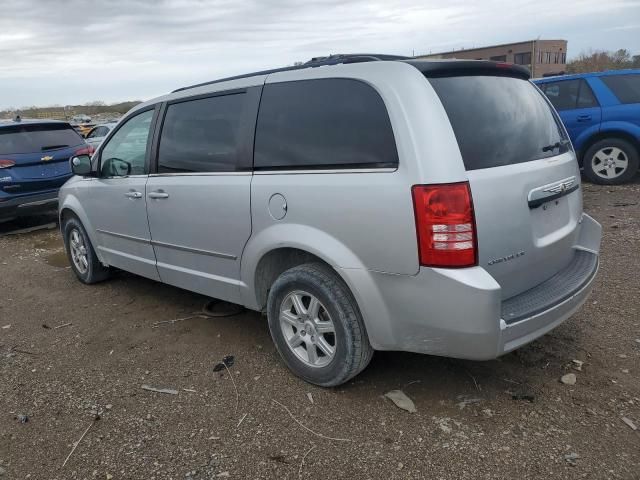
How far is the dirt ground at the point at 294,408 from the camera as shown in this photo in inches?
99.4

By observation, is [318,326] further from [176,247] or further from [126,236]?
[126,236]

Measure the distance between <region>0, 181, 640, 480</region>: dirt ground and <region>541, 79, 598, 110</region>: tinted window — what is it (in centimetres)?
506

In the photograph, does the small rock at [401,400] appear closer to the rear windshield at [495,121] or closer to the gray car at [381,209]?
the gray car at [381,209]

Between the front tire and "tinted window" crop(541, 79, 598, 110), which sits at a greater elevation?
"tinted window" crop(541, 79, 598, 110)

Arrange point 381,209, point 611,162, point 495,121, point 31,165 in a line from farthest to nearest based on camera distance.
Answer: point 611,162, point 31,165, point 495,121, point 381,209

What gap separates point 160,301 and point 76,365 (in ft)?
Answer: 4.00

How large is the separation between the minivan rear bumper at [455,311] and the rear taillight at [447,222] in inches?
2.8

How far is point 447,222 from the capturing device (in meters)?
2.44

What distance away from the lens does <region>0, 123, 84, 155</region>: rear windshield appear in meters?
7.86

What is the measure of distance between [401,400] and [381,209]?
115 cm

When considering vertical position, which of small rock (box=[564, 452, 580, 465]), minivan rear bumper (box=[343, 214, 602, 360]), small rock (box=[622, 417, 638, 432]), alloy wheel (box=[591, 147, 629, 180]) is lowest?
small rock (box=[622, 417, 638, 432])

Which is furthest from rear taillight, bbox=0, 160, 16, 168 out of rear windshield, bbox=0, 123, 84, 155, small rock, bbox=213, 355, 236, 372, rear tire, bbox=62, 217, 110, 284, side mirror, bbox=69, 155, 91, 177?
small rock, bbox=213, 355, 236, 372

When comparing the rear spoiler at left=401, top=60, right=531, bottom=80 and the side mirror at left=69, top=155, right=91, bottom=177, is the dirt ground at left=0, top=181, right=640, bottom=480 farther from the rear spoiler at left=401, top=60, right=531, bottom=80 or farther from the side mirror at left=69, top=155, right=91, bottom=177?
the rear spoiler at left=401, top=60, right=531, bottom=80

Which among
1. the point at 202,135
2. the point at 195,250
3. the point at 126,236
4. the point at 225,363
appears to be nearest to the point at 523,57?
the point at 126,236
